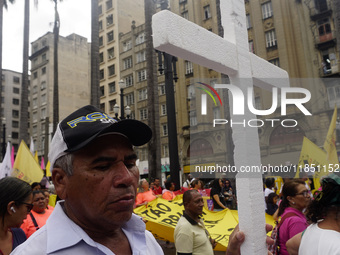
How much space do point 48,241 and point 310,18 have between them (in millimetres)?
31698

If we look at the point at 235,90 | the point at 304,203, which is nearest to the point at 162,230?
the point at 304,203

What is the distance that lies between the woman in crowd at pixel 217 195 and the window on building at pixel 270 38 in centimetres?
2459

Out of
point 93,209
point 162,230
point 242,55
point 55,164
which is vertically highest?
point 242,55

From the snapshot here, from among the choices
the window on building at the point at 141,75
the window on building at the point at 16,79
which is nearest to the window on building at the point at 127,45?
the window on building at the point at 141,75

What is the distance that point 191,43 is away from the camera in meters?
1.80

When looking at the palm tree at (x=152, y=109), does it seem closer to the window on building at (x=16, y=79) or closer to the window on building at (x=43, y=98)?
the window on building at (x=43, y=98)

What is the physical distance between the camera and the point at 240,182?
1939 mm

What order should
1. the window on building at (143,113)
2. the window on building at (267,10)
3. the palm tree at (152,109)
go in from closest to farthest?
the palm tree at (152,109), the window on building at (267,10), the window on building at (143,113)

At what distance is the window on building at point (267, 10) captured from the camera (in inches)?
1202

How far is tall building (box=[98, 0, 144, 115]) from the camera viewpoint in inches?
1891

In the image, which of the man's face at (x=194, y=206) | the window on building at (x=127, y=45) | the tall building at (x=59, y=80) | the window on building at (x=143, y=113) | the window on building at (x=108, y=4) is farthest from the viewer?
the tall building at (x=59, y=80)

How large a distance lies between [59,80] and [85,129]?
186 ft

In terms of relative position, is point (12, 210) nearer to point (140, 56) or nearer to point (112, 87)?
point (140, 56)

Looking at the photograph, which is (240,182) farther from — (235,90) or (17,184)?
(17,184)
